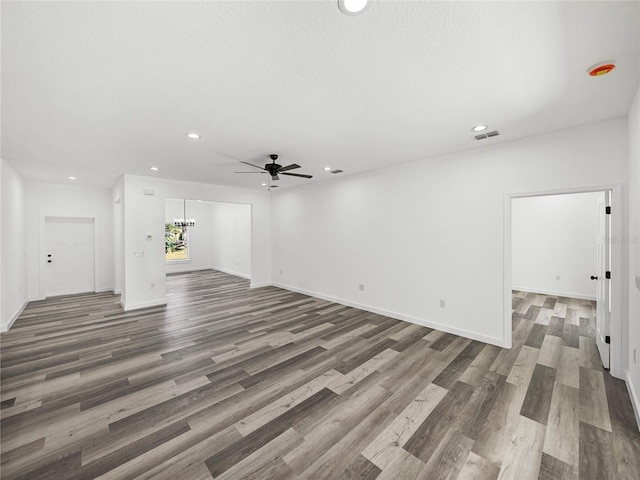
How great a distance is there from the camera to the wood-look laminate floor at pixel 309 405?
1751 mm

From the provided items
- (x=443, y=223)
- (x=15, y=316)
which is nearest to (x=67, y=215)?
(x=15, y=316)

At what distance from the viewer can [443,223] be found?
161 inches

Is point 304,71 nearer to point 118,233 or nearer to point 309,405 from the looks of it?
point 309,405

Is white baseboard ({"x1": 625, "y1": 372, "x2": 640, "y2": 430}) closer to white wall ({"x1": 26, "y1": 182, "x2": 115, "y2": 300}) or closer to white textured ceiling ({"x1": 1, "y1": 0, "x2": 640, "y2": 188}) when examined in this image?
white textured ceiling ({"x1": 1, "y1": 0, "x2": 640, "y2": 188})

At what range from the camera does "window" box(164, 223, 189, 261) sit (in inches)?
404

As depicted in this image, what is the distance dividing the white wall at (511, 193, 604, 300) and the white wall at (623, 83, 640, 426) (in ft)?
12.8

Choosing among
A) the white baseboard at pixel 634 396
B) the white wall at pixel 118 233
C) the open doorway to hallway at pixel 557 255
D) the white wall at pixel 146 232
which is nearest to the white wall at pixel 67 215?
the white wall at pixel 118 233

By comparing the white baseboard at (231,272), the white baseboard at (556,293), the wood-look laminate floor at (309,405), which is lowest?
the wood-look laminate floor at (309,405)

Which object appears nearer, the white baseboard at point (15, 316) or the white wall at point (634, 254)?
the white wall at point (634, 254)

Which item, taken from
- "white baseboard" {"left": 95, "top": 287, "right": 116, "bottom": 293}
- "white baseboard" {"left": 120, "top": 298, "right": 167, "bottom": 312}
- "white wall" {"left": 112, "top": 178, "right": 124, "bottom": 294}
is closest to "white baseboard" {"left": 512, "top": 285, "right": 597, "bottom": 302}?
"white baseboard" {"left": 120, "top": 298, "right": 167, "bottom": 312}

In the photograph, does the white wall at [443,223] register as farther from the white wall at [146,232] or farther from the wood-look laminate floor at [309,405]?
the white wall at [146,232]

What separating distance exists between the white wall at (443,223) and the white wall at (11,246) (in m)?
5.49

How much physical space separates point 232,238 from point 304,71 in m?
8.59

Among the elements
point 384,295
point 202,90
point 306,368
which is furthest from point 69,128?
point 384,295
